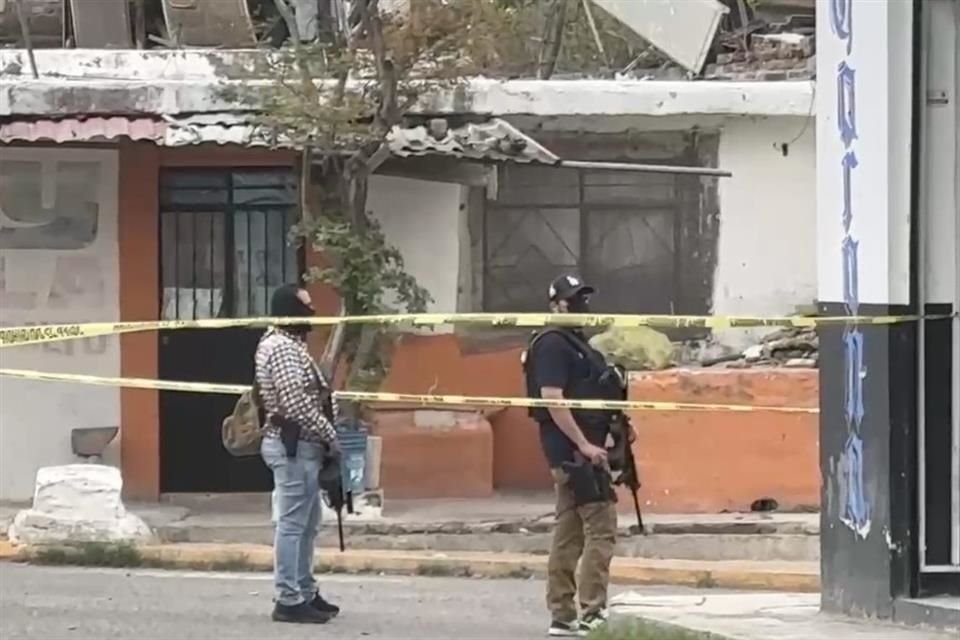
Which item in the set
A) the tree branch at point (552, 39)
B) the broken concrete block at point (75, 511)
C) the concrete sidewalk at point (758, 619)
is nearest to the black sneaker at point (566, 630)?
the concrete sidewalk at point (758, 619)

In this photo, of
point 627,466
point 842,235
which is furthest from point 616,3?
point 842,235

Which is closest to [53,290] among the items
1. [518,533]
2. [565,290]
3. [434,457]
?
[434,457]

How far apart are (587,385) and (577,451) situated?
32 cm

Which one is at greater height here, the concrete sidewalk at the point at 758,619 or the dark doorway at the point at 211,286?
the dark doorway at the point at 211,286

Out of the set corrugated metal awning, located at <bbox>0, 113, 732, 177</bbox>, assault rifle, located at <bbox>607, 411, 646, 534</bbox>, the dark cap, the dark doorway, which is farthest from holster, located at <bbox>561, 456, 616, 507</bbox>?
the dark doorway

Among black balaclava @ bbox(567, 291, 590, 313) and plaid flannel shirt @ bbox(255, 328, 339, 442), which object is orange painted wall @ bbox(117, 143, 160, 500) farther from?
black balaclava @ bbox(567, 291, 590, 313)

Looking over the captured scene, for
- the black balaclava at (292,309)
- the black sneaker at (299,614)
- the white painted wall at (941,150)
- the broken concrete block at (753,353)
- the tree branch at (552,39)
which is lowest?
the black sneaker at (299,614)

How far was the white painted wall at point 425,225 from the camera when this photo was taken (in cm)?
1424

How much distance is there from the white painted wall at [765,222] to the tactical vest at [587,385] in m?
6.08

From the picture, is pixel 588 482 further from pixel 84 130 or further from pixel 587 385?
pixel 84 130

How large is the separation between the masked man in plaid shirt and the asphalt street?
344mm

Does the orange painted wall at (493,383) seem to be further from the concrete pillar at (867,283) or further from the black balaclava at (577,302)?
the concrete pillar at (867,283)

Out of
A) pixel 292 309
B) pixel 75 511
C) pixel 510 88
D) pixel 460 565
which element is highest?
pixel 510 88

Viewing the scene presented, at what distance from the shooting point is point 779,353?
1397cm
